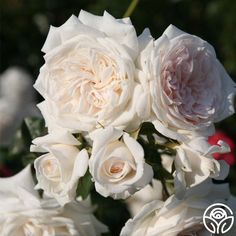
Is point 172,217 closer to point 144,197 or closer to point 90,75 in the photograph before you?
point 90,75

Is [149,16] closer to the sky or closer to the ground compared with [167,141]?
closer to the ground

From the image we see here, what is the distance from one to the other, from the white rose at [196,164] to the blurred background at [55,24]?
2.53ft

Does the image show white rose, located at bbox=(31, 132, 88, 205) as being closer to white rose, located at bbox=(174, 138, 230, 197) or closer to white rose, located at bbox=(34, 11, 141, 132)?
white rose, located at bbox=(34, 11, 141, 132)

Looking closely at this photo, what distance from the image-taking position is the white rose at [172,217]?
1017 millimetres

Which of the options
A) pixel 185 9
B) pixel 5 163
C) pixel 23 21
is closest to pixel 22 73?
pixel 23 21

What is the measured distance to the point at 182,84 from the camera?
3.19ft

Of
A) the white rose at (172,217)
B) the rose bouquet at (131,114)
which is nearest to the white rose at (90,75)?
the rose bouquet at (131,114)

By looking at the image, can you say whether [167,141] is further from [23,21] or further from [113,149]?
[23,21]

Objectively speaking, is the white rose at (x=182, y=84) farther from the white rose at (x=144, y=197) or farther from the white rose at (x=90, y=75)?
the white rose at (x=144, y=197)

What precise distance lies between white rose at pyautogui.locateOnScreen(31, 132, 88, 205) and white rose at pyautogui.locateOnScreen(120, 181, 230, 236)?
4.2 inches

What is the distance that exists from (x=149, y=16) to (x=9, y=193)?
44.5 inches

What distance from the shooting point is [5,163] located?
160 centimetres

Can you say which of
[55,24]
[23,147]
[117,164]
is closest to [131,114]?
[117,164]

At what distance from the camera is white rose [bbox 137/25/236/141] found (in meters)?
0.94
